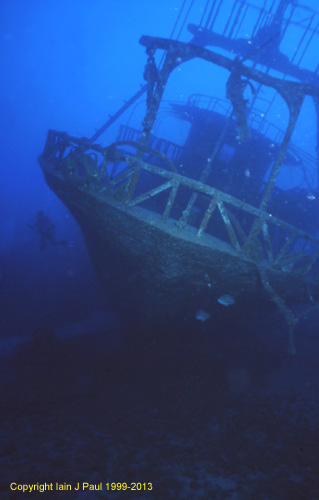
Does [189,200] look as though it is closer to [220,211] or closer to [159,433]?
[220,211]

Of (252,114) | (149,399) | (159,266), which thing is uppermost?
(252,114)

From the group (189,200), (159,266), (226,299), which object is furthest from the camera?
(226,299)

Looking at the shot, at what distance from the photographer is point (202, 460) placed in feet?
10.3

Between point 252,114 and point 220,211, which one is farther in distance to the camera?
point 252,114

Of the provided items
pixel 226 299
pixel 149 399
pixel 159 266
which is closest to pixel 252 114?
pixel 226 299

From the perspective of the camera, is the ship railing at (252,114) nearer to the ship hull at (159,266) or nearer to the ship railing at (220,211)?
the ship railing at (220,211)

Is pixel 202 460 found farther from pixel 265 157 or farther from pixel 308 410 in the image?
pixel 265 157

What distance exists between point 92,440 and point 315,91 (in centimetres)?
870

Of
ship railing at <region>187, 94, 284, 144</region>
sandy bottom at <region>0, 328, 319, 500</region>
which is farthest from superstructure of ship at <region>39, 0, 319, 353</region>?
ship railing at <region>187, 94, 284, 144</region>

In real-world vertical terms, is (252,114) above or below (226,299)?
above

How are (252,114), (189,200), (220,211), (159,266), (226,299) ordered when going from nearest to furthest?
(220,211) < (159,266) < (189,200) < (226,299) < (252,114)

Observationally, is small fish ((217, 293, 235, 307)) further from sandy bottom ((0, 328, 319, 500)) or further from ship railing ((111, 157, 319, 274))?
sandy bottom ((0, 328, 319, 500))

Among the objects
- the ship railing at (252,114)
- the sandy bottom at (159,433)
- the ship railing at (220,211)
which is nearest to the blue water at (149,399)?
the sandy bottom at (159,433)

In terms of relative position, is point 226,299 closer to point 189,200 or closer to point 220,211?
point 220,211
